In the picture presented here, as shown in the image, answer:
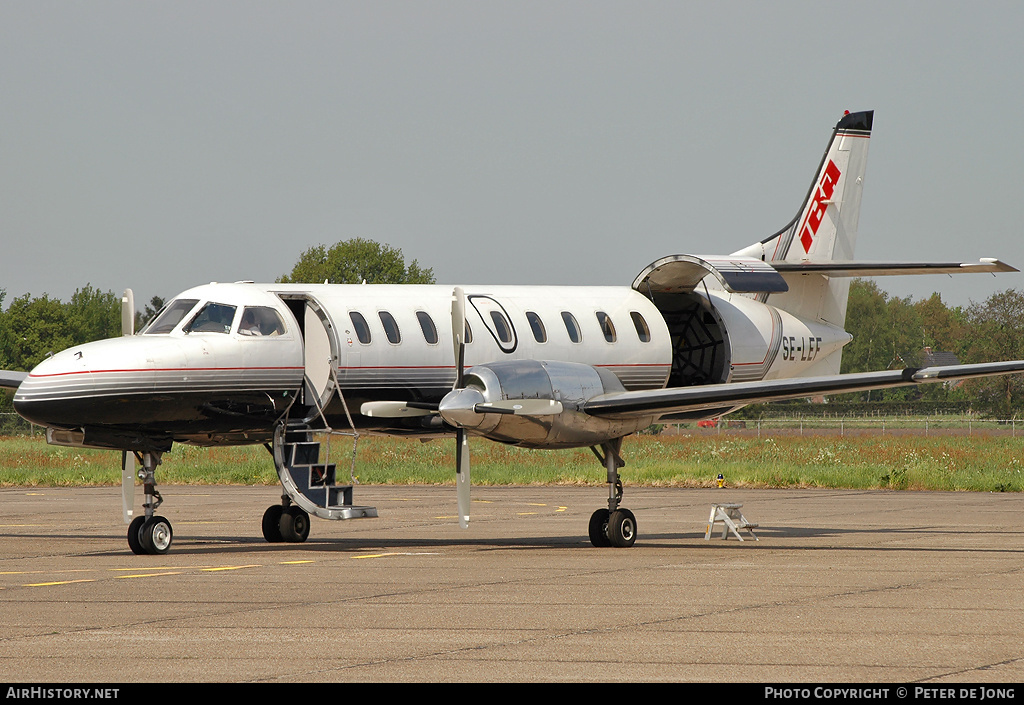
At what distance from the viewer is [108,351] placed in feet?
54.1

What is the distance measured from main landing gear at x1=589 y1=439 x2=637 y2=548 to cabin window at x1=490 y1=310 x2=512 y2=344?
2.36m

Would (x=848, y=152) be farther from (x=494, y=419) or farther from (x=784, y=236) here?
(x=494, y=419)

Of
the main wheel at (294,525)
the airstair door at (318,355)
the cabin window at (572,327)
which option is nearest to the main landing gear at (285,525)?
the main wheel at (294,525)

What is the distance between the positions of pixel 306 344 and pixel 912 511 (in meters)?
13.0

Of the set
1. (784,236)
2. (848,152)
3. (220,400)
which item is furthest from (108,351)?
(848,152)

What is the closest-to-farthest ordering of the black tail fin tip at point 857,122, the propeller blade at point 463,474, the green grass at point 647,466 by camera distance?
1. the propeller blade at point 463,474
2. the black tail fin tip at point 857,122
3. the green grass at point 647,466

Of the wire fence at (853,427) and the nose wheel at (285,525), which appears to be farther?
the wire fence at (853,427)

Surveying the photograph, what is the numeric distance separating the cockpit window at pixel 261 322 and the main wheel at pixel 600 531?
17.0ft

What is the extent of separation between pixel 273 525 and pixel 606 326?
6135 millimetres

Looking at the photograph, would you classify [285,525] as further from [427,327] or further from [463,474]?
[427,327]

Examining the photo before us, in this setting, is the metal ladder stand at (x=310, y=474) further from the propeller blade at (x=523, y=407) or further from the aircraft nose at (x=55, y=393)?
the aircraft nose at (x=55, y=393)

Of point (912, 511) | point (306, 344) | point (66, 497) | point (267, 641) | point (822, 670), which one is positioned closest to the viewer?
point (822, 670)

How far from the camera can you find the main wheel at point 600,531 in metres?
18.2

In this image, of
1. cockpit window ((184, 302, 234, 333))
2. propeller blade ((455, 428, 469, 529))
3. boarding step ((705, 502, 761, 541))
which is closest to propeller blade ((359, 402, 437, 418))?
propeller blade ((455, 428, 469, 529))
